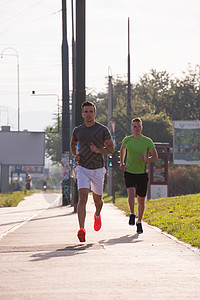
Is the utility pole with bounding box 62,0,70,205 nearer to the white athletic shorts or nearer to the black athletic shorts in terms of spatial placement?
the black athletic shorts

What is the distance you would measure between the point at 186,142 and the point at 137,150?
3567 cm

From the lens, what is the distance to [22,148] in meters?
61.7

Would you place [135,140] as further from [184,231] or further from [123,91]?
[123,91]

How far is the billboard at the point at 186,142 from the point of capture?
47.0 m

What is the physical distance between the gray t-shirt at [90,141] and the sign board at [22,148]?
50570 mm

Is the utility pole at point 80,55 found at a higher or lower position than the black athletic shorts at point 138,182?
higher

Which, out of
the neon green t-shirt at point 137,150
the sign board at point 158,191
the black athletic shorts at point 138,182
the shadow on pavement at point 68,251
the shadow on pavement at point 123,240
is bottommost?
the sign board at point 158,191

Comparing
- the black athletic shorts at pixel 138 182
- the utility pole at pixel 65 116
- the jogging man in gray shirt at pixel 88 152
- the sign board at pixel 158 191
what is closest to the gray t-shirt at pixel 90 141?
the jogging man in gray shirt at pixel 88 152

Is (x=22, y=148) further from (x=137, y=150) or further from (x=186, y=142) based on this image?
(x=137, y=150)

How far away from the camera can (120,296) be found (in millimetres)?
6148

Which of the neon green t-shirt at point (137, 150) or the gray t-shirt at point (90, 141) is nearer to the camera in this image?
the gray t-shirt at point (90, 141)

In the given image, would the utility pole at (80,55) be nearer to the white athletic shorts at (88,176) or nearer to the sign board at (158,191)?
the sign board at (158,191)

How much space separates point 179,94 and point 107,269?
5924 cm

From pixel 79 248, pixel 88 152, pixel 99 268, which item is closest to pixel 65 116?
pixel 88 152
